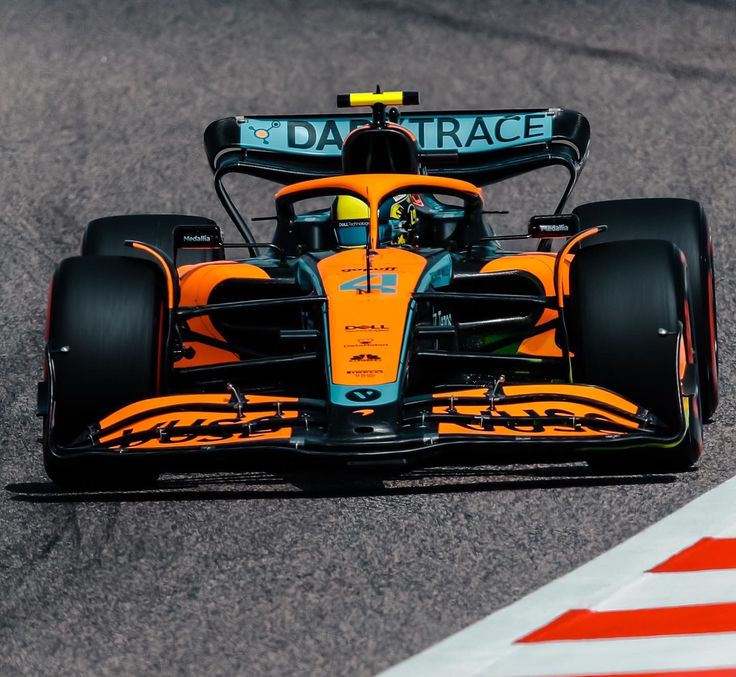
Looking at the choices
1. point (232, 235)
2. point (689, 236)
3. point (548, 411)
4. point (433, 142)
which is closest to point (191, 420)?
point (548, 411)

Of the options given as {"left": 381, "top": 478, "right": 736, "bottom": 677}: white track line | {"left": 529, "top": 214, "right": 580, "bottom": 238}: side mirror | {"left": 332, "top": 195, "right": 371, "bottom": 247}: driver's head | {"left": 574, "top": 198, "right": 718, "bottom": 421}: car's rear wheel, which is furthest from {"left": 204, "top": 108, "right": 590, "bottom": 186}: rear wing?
{"left": 381, "top": 478, "right": 736, "bottom": 677}: white track line

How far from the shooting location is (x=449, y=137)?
8625mm

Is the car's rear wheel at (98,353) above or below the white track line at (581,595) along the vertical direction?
above

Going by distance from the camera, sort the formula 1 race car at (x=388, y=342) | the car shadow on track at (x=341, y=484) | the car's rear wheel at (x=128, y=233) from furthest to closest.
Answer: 1. the car's rear wheel at (x=128, y=233)
2. the car shadow on track at (x=341, y=484)
3. the formula 1 race car at (x=388, y=342)

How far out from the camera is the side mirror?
6633 millimetres

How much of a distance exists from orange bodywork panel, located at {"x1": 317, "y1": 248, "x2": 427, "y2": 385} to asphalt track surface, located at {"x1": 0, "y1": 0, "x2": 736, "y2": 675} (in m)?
0.49

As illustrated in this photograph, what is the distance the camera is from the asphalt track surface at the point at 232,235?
4719 millimetres

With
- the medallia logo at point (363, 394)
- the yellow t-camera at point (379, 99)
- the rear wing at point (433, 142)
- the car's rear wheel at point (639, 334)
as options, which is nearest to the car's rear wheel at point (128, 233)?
the rear wing at point (433, 142)

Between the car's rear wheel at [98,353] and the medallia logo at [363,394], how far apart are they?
0.77m

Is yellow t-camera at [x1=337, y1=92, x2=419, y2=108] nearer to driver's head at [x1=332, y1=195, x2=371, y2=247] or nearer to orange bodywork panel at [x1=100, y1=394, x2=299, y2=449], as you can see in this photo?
driver's head at [x1=332, y1=195, x2=371, y2=247]

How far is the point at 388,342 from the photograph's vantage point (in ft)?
19.4

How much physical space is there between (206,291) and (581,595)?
9.22 feet

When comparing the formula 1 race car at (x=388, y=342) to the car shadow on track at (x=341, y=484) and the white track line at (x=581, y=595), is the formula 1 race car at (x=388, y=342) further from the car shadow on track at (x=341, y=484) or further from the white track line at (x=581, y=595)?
the white track line at (x=581, y=595)

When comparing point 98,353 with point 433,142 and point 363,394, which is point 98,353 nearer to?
point 363,394
